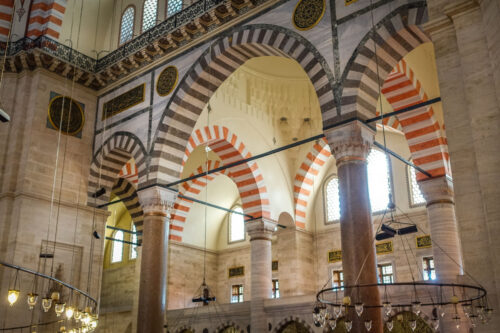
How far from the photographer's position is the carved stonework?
9266 millimetres

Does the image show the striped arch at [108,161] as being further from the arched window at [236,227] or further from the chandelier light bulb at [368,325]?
the chandelier light bulb at [368,325]

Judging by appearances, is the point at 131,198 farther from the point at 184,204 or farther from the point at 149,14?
the point at 149,14

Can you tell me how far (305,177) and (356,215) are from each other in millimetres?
6630

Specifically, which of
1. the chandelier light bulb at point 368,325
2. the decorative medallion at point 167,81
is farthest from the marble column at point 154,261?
the chandelier light bulb at point 368,325

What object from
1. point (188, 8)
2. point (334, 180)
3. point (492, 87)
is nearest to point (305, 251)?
point (334, 180)

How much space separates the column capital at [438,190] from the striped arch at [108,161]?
5.54 m

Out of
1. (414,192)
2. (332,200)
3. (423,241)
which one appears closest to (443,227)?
(423,241)

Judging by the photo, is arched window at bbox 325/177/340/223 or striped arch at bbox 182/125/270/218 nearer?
striped arch at bbox 182/125/270/218

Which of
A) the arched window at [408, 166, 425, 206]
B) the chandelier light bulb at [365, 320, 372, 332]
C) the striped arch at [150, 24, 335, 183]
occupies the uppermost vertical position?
the striped arch at [150, 24, 335, 183]

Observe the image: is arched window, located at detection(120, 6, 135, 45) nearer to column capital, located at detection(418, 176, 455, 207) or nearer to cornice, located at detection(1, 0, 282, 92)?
cornice, located at detection(1, 0, 282, 92)

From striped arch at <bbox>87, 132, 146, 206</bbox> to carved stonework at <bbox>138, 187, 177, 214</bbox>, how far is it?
1284mm

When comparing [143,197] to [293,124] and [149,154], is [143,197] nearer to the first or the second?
[149,154]

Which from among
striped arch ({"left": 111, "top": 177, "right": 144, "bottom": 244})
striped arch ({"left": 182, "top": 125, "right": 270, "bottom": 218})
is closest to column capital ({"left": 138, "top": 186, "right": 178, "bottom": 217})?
striped arch ({"left": 182, "top": 125, "right": 270, "bottom": 218})

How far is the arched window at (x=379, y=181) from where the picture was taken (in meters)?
12.6
